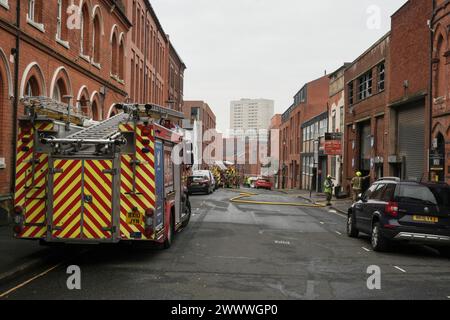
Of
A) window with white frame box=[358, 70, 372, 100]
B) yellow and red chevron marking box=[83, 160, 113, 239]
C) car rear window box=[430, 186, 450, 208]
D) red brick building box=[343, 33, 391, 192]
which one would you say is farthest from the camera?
window with white frame box=[358, 70, 372, 100]

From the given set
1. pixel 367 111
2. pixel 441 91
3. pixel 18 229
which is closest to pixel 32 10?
pixel 18 229

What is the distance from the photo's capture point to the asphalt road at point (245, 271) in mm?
7648

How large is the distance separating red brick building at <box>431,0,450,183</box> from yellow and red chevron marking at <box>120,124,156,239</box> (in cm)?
1198

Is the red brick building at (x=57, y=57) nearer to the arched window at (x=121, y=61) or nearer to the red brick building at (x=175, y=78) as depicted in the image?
the arched window at (x=121, y=61)

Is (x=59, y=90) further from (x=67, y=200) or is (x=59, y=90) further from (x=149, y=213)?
(x=149, y=213)

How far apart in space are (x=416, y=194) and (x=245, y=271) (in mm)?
4865

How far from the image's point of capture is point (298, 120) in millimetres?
68375

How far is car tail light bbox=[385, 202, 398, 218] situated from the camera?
38.9ft

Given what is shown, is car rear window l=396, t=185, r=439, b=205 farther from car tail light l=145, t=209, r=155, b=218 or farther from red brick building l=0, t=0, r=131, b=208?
red brick building l=0, t=0, r=131, b=208

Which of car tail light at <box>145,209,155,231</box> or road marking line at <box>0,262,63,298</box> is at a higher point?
car tail light at <box>145,209,155,231</box>

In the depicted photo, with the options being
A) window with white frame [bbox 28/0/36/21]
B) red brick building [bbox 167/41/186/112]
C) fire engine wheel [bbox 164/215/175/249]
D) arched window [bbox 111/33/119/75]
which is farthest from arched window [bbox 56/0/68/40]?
red brick building [bbox 167/41/186/112]

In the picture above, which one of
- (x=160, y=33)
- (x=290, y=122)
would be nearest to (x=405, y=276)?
(x=160, y=33)

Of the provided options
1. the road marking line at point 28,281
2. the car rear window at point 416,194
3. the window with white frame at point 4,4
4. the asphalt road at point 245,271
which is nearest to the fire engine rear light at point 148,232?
the asphalt road at point 245,271
